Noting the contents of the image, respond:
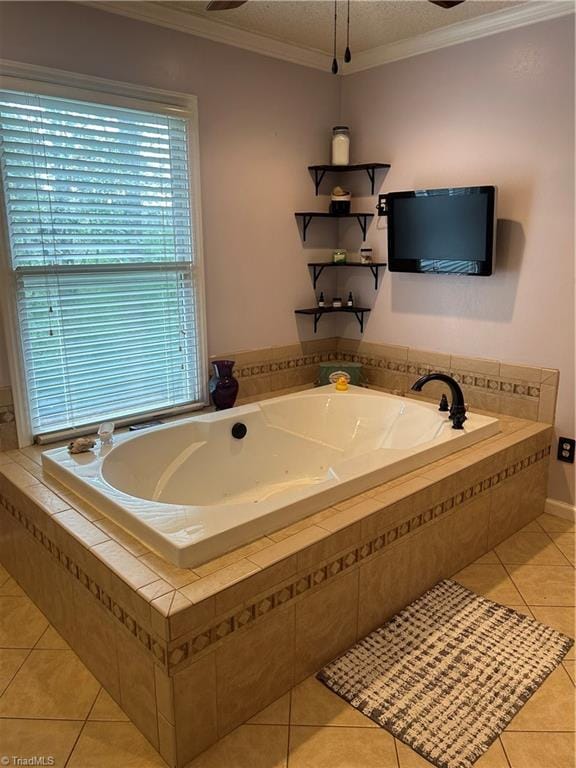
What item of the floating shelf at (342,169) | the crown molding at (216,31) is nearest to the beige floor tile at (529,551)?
the floating shelf at (342,169)

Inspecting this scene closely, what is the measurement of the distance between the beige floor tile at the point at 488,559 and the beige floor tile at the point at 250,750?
1310 mm

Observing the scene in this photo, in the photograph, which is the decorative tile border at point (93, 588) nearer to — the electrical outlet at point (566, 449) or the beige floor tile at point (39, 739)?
the beige floor tile at point (39, 739)

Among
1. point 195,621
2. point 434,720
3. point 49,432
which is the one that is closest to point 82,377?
point 49,432

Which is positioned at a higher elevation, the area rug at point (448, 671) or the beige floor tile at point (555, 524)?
the beige floor tile at point (555, 524)

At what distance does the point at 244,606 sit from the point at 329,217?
8.90 feet

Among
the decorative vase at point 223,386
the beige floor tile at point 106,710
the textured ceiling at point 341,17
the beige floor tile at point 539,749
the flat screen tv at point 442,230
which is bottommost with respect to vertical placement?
the beige floor tile at point 539,749

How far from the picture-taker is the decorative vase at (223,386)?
3223mm

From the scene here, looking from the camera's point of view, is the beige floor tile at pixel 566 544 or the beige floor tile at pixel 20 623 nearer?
the beige floor tile at pixel 20 623

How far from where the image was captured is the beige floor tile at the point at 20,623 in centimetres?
218

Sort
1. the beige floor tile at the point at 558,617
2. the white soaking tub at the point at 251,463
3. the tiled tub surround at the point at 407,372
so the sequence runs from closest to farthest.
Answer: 1. the white soaking tub at the point at 251,463
2. the beige floor tile at the point at 558,617
3. the tiled tub surround at the point at 407,372

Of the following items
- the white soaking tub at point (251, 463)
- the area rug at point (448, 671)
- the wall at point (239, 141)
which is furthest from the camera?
the wall at point (239, 141)

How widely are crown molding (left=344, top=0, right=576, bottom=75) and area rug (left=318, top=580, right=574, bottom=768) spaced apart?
2695 mm

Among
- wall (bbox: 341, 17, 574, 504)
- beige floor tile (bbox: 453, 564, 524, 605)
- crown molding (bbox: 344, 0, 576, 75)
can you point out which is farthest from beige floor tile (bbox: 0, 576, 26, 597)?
crown molding (bbox: 344, 0, 576, 75)

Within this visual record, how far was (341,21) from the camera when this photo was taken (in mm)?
2949
